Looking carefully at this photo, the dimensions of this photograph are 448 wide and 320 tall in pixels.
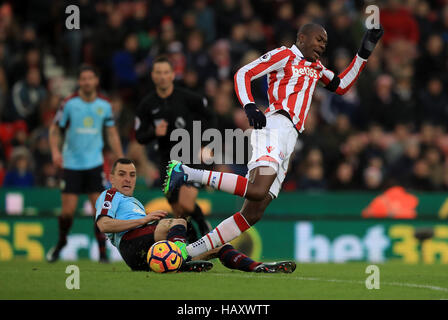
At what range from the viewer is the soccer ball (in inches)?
299

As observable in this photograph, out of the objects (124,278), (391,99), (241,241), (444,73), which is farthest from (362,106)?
(124,278)

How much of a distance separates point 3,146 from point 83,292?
28.3ft

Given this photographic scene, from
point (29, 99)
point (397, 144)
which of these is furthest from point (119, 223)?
point (397, 144)

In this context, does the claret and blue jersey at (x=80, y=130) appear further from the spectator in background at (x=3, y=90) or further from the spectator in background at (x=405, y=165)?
the spectator in background at (x=405, y=165)

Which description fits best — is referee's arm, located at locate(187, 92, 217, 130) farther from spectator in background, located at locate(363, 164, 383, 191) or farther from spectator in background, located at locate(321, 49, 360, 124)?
spectator in background, located at locate(321, 49, 360, 124)

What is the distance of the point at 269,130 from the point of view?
313 inches

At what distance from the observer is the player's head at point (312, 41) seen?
8297mm

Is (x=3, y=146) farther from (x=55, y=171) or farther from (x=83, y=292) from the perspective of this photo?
(x=83, y=292)

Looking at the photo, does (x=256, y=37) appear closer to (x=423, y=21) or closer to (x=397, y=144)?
(x=397, y=144)

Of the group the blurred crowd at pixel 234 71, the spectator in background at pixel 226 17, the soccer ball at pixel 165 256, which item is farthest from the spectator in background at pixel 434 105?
the soccer ball at pixel 165 256

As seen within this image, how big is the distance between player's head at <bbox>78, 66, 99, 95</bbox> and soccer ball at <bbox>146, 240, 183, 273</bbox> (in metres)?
Answer: 3.65

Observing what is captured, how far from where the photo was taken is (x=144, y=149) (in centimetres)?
1430

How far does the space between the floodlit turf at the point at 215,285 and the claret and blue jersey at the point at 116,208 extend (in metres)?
0.50

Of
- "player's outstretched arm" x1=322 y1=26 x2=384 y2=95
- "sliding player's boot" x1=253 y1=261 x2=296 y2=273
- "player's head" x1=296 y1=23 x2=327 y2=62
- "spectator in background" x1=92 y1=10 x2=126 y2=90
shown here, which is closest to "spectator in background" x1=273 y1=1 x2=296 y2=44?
"spectator in background" x1=92 y1=10 x2=126 y2=90
